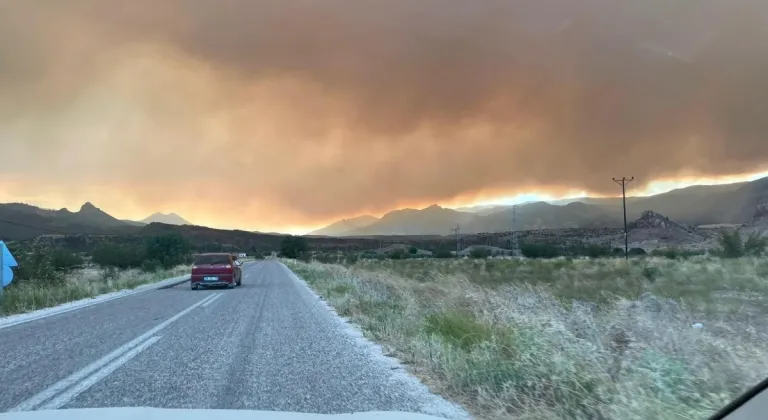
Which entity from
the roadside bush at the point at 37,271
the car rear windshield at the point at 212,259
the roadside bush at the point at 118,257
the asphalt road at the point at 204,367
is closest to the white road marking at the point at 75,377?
the asphalt road at the point at 204,367

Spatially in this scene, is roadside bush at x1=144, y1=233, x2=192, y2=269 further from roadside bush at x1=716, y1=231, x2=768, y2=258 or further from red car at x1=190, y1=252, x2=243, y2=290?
roadside bush at x1=716, y1=231, x2=768, y2=258

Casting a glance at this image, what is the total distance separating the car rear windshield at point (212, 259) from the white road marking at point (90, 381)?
76.3 ft

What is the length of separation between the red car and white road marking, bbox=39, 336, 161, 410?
2232 centimetres

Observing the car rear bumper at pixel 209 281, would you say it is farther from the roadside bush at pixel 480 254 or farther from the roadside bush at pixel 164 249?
the roadside bush at pixel 480 254

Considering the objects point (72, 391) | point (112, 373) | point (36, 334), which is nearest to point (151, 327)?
point (36, 334)

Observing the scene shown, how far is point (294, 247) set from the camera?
14188cm

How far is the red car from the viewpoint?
113ft

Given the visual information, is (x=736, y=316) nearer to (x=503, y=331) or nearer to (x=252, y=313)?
(x=503, y=331)

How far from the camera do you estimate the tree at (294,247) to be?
460ft

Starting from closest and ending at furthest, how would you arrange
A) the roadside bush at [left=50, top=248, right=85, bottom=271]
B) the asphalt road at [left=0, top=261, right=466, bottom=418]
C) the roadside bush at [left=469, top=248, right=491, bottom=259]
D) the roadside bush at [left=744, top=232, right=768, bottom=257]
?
the asphalt road at [left=0, top=261, right=466, bottom=418]
the roadside bush at [left=744, top=232, right=768, bottom=257]
the roadside bush at [left=50, top=248, right=85, bottom=271]
the roadside bush at [left=469, top=248, right=491, bottom=259]

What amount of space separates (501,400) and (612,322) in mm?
3895

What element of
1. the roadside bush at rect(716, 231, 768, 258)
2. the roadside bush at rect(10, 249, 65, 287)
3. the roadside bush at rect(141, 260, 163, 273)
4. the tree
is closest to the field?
the roadside bush at rect(716, 231, 768, 258)

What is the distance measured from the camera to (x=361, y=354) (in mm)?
11461

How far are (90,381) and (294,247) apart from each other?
134230mm
